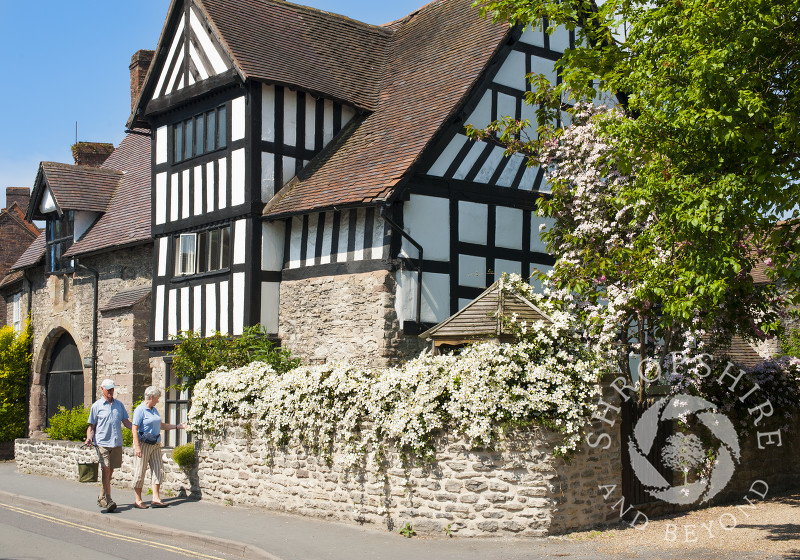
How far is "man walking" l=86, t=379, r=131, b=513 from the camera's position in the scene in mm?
12516

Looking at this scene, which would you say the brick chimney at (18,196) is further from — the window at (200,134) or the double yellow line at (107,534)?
the double yellow line at (107,534)

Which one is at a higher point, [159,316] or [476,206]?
[476,206]

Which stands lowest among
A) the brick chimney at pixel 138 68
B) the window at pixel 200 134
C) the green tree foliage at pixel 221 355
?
the green tree foliage at pixel 221 355

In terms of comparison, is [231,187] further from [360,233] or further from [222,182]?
[360,233]

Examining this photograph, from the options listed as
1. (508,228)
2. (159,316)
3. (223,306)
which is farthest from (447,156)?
(159,316)

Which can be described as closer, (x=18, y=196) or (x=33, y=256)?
(x=33, y=256)

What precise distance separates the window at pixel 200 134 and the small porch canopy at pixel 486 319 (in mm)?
6785

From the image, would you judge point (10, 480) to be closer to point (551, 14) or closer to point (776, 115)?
point (551, 14)

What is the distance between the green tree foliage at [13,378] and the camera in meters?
25.2

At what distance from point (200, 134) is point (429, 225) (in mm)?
5689

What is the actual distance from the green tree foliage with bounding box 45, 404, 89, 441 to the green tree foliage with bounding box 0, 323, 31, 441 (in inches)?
206

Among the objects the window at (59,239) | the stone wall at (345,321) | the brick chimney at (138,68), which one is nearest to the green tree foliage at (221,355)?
the stone wall at (345,321)

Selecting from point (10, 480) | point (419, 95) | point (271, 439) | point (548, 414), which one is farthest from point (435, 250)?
point (10, 480)

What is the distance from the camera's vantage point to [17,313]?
27.5 m
